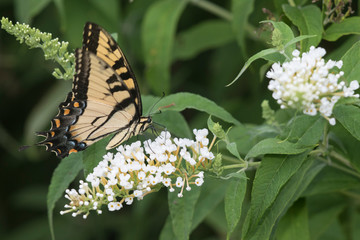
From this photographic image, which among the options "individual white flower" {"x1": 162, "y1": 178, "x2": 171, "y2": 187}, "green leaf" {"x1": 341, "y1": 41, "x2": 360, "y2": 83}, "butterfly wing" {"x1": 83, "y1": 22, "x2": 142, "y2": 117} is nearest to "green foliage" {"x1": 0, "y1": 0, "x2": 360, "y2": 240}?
"green leaf" {"x1": 341, "y1": 41, "x2": 360, "y2": 83}

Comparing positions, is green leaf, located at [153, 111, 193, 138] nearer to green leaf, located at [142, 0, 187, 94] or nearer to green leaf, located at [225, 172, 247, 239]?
green leaf, located at [225, 172, 247, 239]

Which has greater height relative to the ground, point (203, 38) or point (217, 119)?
point (203, 38)

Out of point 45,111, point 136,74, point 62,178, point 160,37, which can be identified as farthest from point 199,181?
point 45,111

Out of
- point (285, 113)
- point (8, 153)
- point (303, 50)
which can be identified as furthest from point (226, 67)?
point (8, 153)

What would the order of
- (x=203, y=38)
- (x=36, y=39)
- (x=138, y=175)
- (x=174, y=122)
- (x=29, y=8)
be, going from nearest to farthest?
(x=138, y=175) < (x=36, y=39) < (x=174, y=122) < (x=29, y=8) < (x=203, y=38)

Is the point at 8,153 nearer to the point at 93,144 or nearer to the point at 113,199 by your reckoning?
the point at 93,144

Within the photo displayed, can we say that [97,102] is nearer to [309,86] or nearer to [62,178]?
[62,178]

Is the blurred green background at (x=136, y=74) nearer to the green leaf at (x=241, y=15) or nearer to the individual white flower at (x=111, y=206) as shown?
the green leaf at (x=241, y=15)
